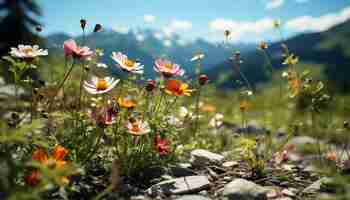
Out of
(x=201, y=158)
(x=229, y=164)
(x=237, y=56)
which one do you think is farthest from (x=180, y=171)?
(x=237, y=56)

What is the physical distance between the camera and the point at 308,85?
2750mm

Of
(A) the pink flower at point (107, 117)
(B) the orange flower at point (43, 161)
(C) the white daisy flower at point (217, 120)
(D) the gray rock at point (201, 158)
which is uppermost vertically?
(A) the pink flower at point (107, 117)

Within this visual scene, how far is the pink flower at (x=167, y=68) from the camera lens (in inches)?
106

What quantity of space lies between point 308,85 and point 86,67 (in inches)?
68.6

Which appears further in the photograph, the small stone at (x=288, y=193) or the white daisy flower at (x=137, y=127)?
the small stone at (x=288, y=193)

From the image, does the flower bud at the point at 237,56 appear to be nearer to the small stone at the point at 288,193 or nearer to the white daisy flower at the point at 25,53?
the small stone at the point at 288,193

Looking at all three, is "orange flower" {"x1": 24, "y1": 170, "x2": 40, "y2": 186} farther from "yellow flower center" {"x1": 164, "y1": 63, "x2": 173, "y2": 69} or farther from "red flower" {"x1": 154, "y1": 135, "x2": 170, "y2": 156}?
"yellow flower center" {"x1": 164, "y1": 63, "x2": 173, "y2": 69}

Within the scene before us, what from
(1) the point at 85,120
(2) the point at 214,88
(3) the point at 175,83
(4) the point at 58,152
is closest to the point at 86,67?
(1) the point at 85,120

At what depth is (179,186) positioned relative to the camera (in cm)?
257

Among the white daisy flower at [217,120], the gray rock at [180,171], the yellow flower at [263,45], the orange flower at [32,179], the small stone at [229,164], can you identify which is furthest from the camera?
the white daisy flower at [217,120]

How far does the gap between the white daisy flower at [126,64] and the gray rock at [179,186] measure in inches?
31.6

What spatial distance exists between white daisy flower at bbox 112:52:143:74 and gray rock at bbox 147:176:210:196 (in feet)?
2.63

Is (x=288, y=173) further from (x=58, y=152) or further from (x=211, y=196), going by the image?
(x=58, y=152)

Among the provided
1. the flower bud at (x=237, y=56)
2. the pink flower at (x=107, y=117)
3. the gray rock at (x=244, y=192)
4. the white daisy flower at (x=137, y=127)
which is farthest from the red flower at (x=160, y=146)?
the flower bud at (x=237, y=56)
